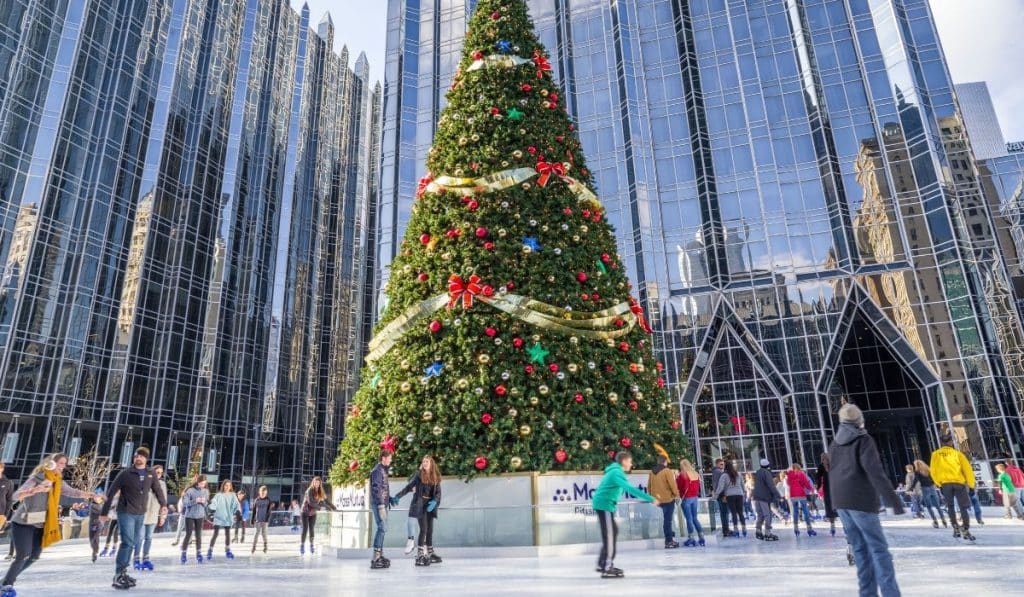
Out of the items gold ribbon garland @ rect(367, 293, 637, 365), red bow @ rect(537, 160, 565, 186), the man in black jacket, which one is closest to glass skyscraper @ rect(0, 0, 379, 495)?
the man in black jacket

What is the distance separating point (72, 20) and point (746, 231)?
37.3 metres

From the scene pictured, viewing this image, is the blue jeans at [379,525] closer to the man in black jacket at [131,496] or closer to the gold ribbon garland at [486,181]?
the man in black jacket at [131,496]

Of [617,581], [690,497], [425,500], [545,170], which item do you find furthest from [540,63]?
[617,581]

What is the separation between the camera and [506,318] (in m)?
10.1

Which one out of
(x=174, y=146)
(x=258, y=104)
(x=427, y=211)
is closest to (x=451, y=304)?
(x=427, y=211)

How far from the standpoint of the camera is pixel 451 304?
404 inches

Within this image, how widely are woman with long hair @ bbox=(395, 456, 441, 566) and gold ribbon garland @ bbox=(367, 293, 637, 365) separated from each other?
2.72 meters

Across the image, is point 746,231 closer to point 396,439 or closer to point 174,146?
point 396,439

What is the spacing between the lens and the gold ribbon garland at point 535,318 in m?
10.0

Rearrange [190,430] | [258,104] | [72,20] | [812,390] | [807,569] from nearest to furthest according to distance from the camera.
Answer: [807,569]
[812,390]
[72,20]
[190,430]
[258,104]

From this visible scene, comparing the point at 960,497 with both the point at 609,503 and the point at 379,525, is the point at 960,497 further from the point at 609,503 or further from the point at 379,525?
the point at 379,525

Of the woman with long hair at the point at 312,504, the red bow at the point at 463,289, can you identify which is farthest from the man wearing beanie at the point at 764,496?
the woman with long hair at the point at 312,504

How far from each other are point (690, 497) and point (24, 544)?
30.7ft

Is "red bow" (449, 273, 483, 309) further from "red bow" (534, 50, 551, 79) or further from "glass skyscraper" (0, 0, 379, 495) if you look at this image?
"glass skyscraper" (0, 0, 379, 495)
